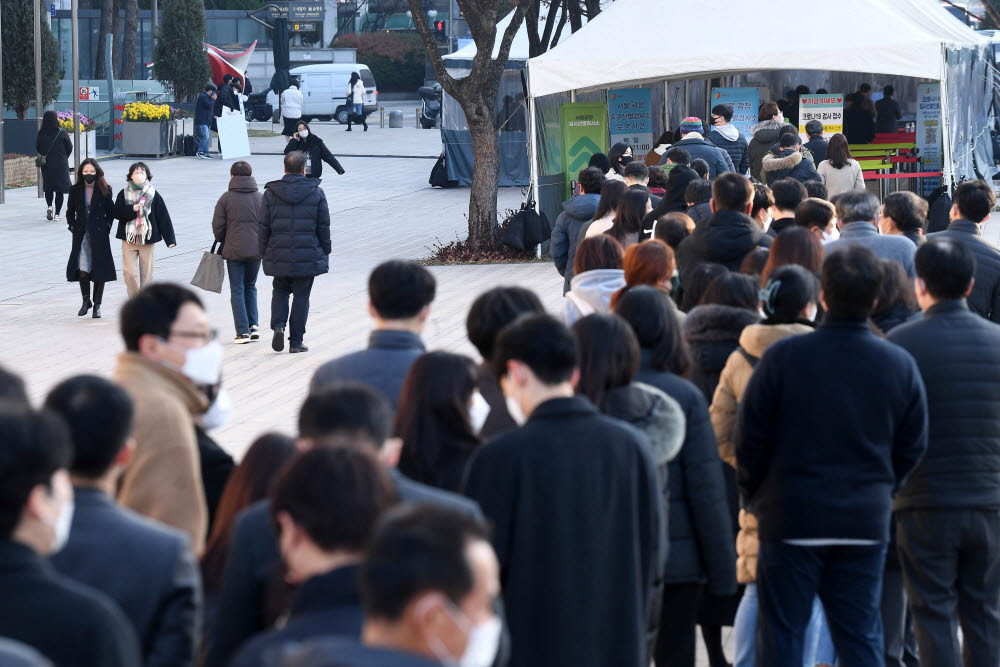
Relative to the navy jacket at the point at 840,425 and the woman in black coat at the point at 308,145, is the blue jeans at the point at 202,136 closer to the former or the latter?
the woman in black coat at the point at 308,145

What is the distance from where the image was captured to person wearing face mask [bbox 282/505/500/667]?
6.71ft

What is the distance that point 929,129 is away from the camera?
19188 millimetres

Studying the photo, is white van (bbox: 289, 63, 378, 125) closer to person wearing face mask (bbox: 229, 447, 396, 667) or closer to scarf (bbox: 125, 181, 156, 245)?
scarf (bbox: 125, 181, 156, 245)

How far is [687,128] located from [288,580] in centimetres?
1121

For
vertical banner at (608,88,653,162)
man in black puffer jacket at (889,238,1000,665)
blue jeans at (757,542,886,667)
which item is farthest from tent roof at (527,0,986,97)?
blue jeans at (757,542,886,667)

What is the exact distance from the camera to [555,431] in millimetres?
3510

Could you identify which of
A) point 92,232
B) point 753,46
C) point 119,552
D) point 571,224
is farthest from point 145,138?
point 119,552

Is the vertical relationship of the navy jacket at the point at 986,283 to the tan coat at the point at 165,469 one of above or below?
above

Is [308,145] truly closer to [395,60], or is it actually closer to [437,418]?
[437,418]

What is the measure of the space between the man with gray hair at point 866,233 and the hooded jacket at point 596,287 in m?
1.24

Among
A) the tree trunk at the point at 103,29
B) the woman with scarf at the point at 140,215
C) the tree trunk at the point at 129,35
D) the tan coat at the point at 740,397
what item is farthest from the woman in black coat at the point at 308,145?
the tree trunk at the point at 103,29

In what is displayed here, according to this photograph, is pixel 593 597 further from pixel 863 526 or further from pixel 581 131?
pixel 581 131

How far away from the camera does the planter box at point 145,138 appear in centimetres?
3288

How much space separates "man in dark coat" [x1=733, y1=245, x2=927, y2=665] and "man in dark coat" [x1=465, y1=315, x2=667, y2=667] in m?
1.02
